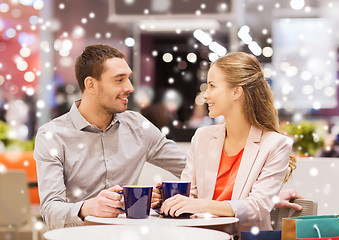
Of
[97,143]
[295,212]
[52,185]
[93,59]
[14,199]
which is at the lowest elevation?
[14,199]

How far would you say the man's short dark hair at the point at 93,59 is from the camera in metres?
2.12

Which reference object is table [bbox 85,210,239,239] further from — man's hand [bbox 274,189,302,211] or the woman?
man's hand [bbox 274,189,302,211]

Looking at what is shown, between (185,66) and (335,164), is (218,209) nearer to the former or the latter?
(335,164)

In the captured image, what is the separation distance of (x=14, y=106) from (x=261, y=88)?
3.46m

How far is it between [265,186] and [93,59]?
92 centimetres

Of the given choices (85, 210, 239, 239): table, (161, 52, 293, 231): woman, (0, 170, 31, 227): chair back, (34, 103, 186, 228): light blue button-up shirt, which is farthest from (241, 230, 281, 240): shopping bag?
(0, 170, 31, 227): chair back

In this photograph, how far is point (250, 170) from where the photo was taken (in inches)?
67.6

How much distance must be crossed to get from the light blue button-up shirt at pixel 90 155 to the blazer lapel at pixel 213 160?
0.34m

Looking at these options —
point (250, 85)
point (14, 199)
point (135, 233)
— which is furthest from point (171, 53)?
point (135, 233)

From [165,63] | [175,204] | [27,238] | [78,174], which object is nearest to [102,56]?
[78,174]

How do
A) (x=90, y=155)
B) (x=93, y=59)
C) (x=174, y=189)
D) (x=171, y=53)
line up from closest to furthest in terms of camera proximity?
(x=174, y=189) < (x=90, y=155) < (x=93, y=59) < (x=171, y=53)

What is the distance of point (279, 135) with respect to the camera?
1.76m

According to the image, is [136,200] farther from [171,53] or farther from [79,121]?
[171,53]

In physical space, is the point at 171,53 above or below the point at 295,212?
above
